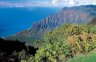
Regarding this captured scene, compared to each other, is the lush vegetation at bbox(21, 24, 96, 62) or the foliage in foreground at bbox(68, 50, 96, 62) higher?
the lush vegetation at bbox(21, 24, 96, 62)

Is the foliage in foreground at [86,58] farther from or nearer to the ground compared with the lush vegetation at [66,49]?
nearer to the ground

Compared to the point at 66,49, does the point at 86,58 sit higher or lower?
lower

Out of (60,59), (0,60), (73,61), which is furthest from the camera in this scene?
(0,60)

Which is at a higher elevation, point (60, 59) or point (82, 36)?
point (82, 36)

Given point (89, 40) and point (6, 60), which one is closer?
point (89, 40)

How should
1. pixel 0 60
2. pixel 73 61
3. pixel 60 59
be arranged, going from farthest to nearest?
pixel 0 60 < pixel 60 59 < pixel 73 61

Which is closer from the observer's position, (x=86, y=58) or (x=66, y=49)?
(x=86, y=58)

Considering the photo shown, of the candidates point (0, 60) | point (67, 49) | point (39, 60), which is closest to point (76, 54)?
point (67, 49)

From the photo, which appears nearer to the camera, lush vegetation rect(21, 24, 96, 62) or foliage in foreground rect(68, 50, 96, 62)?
foliage in foreground rect(68, 50, 96, 62)

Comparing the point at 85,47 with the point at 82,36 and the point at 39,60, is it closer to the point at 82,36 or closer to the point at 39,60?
the point at 82,36

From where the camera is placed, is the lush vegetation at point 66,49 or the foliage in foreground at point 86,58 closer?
the foliage in foreground at point 86,58
